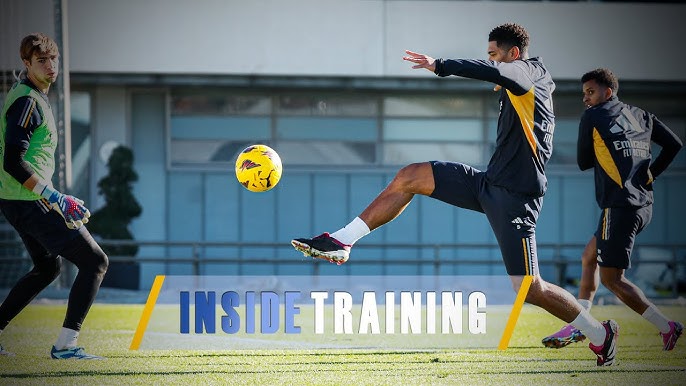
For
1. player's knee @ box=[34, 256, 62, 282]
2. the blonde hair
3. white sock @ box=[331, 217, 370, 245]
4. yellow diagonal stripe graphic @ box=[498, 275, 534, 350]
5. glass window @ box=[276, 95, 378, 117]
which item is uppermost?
the blonde hair

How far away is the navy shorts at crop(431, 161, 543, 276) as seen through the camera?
7.70 m

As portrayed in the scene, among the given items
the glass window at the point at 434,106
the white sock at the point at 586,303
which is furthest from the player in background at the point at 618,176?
the glass window at the point at 434,106

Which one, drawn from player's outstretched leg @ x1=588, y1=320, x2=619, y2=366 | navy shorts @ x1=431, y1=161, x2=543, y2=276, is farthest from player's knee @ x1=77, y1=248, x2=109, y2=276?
player's outstretched leg @ x1=588, y1=320, x2=619, y2=366

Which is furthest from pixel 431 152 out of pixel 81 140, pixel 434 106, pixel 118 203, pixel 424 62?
pixel 424 62

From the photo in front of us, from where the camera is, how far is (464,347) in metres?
9.98

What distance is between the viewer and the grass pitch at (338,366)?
7.50 meters

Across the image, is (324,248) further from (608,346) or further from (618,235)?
(618,235)

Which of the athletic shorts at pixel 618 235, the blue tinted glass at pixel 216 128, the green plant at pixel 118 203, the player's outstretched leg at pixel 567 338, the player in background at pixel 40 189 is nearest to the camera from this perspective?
the player in background at pixel 40 189

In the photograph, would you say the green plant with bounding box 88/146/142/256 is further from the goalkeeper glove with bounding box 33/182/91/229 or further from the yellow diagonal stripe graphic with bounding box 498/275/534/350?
the goalkeeper glove with bounding box 33/182/91/229

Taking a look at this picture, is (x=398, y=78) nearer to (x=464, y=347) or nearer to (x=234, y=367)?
(x=464, y=347)

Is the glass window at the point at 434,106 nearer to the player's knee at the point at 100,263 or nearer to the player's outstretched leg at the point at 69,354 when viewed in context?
the player's knee at the point at 100,263

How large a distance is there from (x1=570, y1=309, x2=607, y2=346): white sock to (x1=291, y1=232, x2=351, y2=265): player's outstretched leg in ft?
5.97

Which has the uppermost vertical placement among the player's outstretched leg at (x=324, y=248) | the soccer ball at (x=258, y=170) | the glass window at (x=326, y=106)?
the glass window at (x=326, y=106)

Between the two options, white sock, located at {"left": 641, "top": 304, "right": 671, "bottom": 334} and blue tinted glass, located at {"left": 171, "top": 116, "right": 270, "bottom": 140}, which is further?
blue tinted glass, located at {"left": 171, "top": 116, "right": 270, "bottom": 140}
